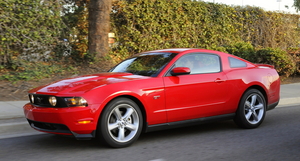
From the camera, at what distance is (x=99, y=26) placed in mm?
12109

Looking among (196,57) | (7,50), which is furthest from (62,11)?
(196,57)

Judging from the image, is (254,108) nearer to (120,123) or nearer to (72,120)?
(120,123)

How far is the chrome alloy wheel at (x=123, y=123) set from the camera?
5176 millimetres

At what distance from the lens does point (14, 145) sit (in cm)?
555

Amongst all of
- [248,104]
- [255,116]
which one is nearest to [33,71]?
[248,104]

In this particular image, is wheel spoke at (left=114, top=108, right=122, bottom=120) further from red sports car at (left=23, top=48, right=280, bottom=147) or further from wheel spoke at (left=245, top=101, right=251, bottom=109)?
wheel spoke at (left=245, top=101, right=251, bottom=109)

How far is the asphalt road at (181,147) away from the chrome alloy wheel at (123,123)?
0.62 feet

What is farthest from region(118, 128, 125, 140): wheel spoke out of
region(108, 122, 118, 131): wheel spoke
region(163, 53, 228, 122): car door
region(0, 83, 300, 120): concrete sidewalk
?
region(0, 83, 300, 120): concrete sidewalk

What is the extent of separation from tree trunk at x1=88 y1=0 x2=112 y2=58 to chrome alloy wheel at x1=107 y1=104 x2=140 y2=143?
7.15m

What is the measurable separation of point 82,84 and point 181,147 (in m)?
1.69

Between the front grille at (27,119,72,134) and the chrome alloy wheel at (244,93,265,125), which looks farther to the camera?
the chrome alloy wheel at (244,93,265,125)

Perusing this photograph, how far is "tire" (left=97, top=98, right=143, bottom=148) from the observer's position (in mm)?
5043

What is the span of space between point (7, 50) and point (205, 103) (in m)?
6.87

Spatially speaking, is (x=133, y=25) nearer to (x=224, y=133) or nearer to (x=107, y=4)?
(x=107, y=4)
